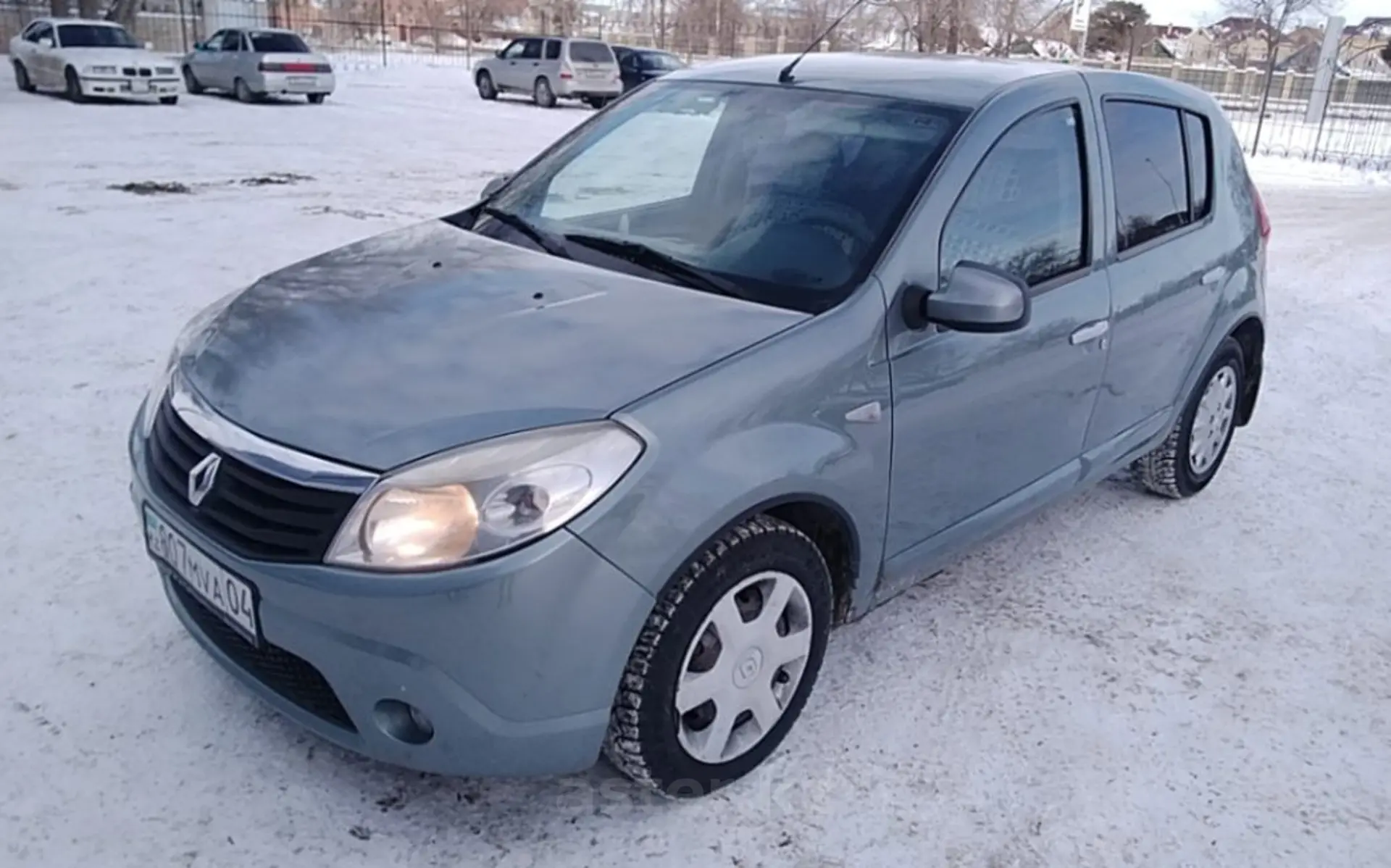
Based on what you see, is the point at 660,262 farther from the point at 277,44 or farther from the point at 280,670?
the point at 277,44

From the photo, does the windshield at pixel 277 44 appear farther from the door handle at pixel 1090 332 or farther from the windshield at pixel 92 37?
the door handle at pixel 1090 332

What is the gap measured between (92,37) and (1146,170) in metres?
21.0

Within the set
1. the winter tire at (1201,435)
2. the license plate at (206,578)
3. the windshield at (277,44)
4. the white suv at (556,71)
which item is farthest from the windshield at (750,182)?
the white suv at (556,71)

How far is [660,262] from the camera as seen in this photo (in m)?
3.04

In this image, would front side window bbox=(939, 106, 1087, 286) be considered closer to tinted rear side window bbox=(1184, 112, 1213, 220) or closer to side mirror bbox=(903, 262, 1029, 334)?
side mirror bbox=(903, 262, 1029, 334)

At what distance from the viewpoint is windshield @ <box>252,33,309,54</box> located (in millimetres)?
21000

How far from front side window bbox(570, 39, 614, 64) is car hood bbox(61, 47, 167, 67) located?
27.3 ft

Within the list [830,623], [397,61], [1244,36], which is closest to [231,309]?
[830,623]

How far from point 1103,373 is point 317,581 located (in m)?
2.58

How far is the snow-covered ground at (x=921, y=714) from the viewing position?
2.51 metres

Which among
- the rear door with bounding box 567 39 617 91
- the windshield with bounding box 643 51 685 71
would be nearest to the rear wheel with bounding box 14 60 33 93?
the rear door with bounding box 567 39 617 91

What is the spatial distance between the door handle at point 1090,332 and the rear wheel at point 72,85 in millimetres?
20236

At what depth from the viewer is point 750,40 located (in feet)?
158

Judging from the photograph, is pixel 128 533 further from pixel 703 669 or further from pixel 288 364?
pixel 703 669
